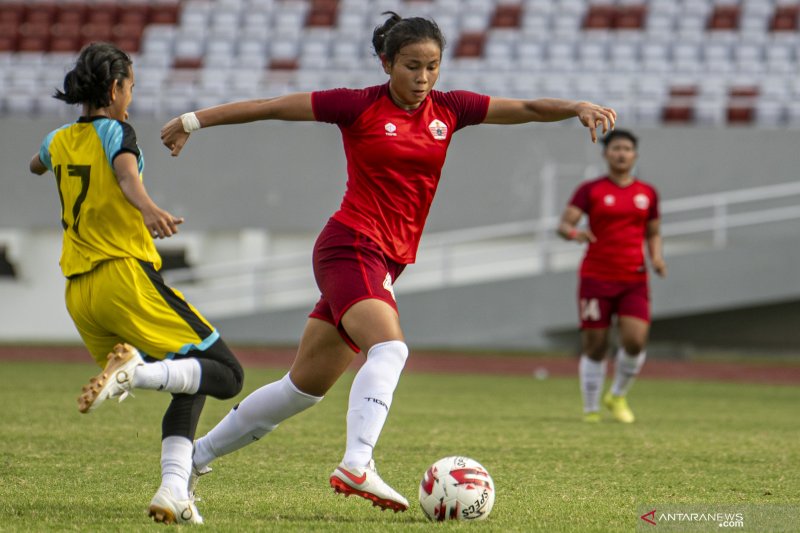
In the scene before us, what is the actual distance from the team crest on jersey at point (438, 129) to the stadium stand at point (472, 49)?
15531 millimetres

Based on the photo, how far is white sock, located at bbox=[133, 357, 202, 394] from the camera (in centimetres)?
445

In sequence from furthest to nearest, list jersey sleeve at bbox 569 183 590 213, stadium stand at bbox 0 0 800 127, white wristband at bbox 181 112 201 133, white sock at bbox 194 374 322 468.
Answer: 1. stadium stand at bbox 0 0 800 127
2. jersey sleeve at bbox 569 183 590 213
3. white sock at bbox 194 374 322 468
4. white wristband at bbox 181 112 201 133

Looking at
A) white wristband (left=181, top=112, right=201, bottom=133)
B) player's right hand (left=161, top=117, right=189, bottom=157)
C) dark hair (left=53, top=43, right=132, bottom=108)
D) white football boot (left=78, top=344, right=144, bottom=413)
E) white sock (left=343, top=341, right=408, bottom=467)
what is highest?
dark hair (left=53, top=43, right=132, bottom=108)

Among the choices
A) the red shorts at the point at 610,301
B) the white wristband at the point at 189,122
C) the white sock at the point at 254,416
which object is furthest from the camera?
the red shorts at the point at 610,301

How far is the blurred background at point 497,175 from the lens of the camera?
1981 cm

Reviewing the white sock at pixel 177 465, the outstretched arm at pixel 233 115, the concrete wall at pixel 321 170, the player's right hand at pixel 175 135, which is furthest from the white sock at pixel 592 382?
the concrete wall at pixel 321 170

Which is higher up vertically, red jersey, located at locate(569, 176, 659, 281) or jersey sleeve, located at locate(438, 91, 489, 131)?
jersey sleeve, located at locate(438, 91, 489, 131)

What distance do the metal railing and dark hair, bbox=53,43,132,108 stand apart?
1511 cm

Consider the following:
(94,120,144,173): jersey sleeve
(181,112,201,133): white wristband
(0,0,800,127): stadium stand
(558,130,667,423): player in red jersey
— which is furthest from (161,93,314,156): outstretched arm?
(0,0,800,127): stadium stand

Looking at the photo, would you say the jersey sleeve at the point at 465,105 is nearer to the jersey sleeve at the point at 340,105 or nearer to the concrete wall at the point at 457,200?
the jersey sleeve at the point at 340,105

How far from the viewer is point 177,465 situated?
15.5ft

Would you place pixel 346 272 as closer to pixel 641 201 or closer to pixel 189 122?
pixel 189 122

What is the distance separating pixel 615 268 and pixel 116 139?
241 inches

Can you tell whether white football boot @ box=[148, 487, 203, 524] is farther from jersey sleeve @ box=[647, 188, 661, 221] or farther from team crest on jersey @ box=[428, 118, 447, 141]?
jersey sleeve @ box=[647, 188, 661, 221]
